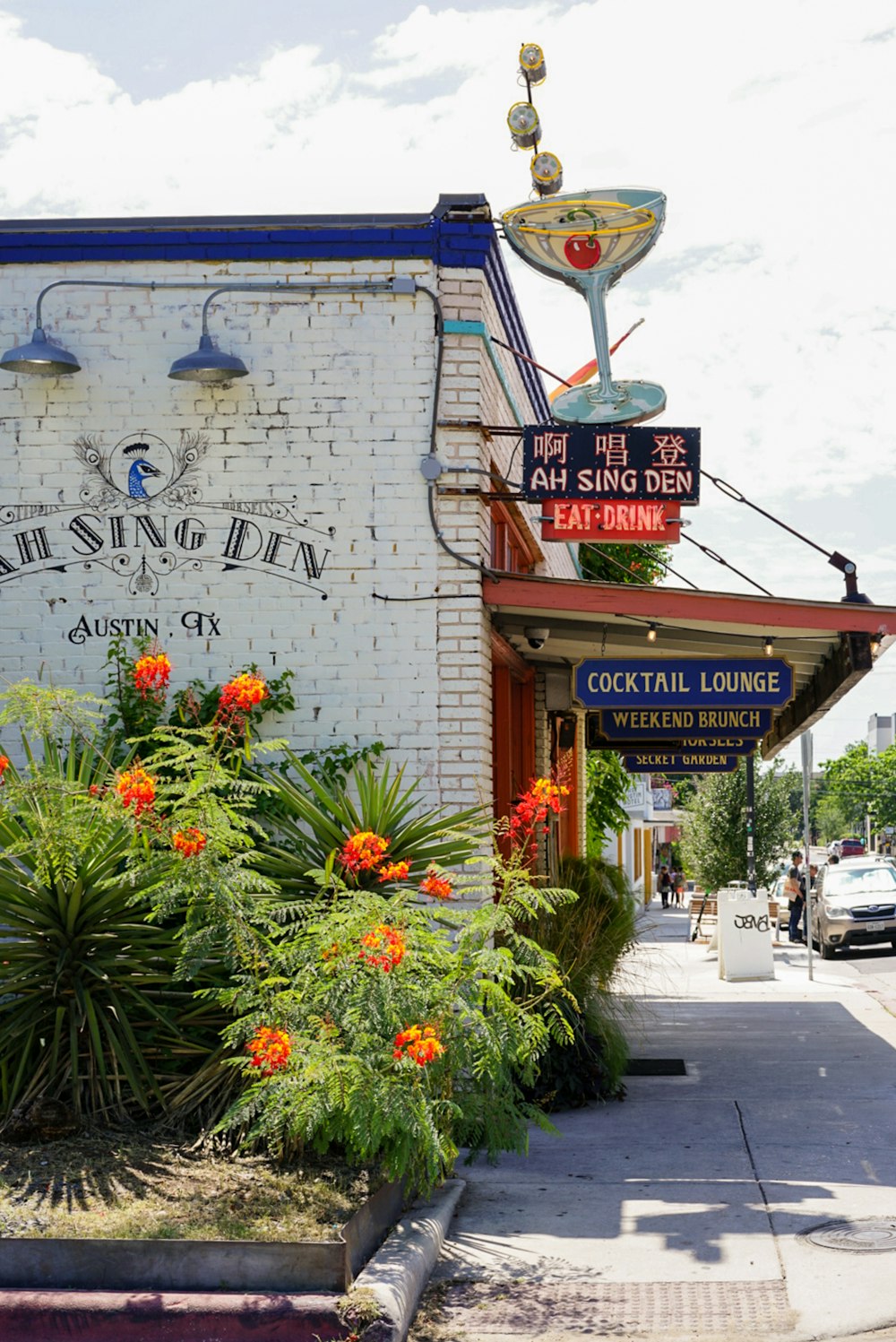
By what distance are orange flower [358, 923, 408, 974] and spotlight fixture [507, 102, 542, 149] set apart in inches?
270

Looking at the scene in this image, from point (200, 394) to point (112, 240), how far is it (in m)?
1.18

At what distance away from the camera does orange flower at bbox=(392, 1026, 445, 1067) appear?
601 centimetres

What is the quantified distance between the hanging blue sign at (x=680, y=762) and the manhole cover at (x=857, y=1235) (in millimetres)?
9892

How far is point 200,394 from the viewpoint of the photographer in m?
9.94

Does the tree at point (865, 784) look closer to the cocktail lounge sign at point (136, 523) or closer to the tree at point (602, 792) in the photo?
the tree at point (602, 792)

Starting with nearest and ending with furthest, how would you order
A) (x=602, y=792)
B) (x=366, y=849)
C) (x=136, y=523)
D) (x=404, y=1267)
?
(x=404, y=1267)
(x=366, y=849)
(x=136, y=523)
(x=602, y=792)

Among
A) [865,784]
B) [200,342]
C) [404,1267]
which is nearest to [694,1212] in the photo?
[404,1267]

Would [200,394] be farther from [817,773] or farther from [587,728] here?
[817,773]

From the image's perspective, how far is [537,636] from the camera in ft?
38.1

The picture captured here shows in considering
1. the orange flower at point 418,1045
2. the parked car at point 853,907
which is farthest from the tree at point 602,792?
the orange flower at point 418,1045

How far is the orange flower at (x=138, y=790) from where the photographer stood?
667 centimetres

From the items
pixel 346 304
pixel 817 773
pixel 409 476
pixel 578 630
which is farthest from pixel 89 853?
pixel 817 773

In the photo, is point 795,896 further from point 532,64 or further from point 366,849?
point 366,849

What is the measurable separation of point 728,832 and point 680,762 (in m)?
10.2
